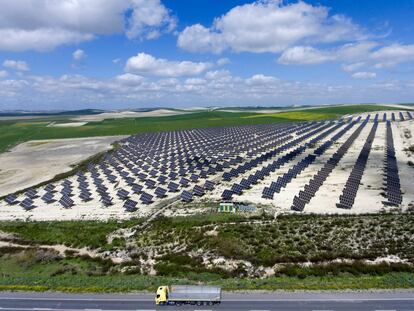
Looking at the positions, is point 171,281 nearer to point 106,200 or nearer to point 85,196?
point 106,200

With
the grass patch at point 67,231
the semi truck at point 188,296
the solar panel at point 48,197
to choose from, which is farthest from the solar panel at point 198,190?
the semi truck at point 188,296

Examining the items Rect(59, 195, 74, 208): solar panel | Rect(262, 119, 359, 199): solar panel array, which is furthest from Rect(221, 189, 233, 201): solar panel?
Rect(59, 195, 74, 208): solar panel

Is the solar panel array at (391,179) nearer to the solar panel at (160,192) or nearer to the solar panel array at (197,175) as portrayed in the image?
the solar panel array at (197,175)

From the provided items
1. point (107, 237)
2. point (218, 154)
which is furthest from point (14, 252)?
point (218, 154)

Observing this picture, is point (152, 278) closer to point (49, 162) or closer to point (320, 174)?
point (320, 174)

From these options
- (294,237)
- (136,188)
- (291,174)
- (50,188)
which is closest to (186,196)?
(136,188)
